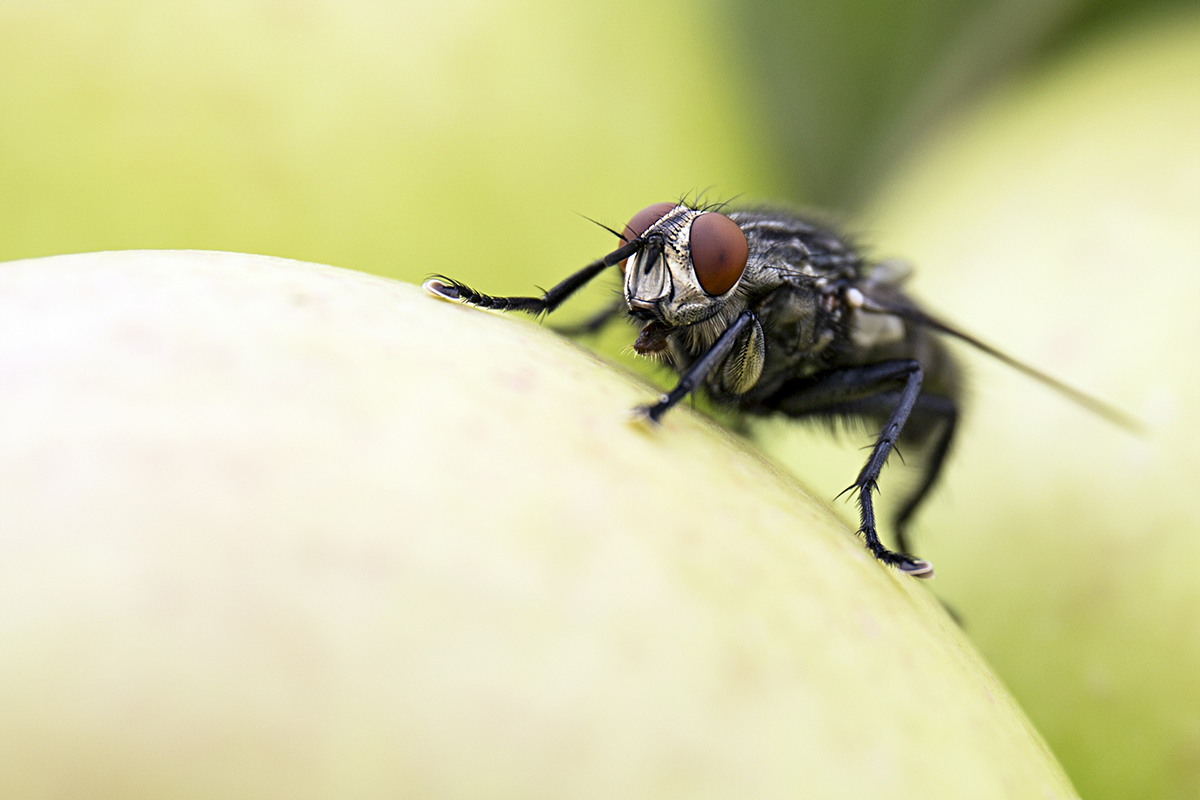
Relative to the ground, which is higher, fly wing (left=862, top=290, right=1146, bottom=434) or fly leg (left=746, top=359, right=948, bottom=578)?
fly wing (left=862, top=290, right=1146, bottom=434)

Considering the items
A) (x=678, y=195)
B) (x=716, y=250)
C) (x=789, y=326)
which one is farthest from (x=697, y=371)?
(x=678, y=195)

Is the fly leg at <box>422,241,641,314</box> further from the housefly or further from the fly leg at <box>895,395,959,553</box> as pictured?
the fly leg at <box>895,395,959,553</box>

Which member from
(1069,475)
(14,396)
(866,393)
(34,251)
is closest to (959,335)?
(866,393)

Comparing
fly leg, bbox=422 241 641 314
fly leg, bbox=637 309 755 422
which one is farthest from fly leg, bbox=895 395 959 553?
fly leg, bbox=422 241 641 314

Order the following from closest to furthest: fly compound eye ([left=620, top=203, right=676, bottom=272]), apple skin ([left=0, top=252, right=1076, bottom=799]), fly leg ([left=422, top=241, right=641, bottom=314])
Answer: apple skin ([left=0, top=252, right=1076, bottom=799]) < fly leg ([left=422, top=241, right=641, bottom=314]) < fly compound eye ([left=620, top=203, right=676, bottom=272])

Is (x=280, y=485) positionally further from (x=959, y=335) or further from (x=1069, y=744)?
(x=1069, y=744)

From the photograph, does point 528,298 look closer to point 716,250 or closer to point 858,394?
point 716,250

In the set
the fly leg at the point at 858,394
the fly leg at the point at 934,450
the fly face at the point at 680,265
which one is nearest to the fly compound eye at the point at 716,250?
the fly face at the point at 680,265

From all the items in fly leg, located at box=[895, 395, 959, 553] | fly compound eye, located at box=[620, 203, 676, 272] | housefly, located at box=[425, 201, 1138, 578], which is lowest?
fly leg, located at box=[895, 395, 959, 553]
